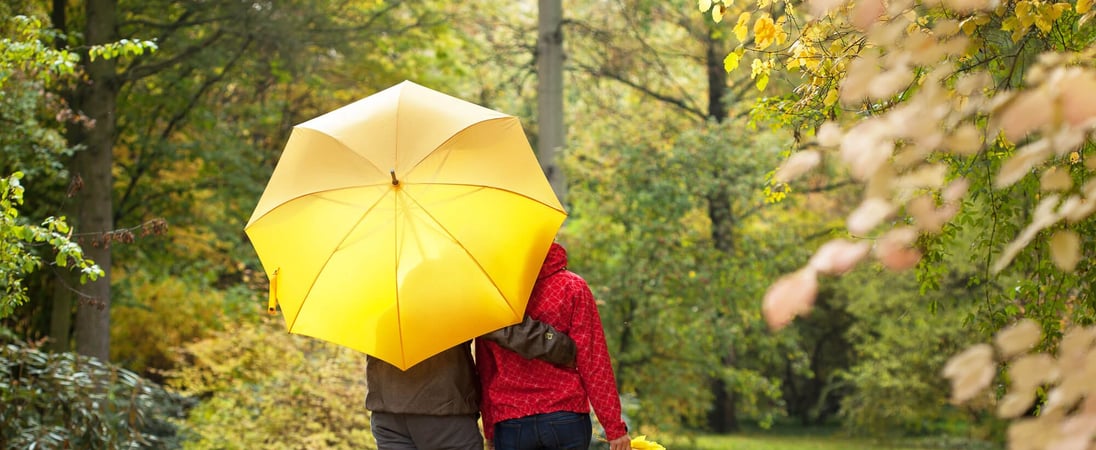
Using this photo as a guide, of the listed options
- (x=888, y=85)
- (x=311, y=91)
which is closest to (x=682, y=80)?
(x=311, y=91)

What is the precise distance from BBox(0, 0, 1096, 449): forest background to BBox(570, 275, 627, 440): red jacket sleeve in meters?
0.97

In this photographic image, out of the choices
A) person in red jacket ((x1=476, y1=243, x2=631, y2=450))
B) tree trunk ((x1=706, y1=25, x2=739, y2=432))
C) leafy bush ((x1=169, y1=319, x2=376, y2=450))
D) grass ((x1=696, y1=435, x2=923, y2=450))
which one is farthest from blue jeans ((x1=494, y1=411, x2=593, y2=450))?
grass ((x1=696, y1=435, x2=923, y2=450))

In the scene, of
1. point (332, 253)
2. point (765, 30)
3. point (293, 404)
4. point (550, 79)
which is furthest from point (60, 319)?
point (765, 30)

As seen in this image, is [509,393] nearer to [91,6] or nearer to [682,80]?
[91,6]

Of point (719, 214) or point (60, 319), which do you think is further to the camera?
point (719, 214)

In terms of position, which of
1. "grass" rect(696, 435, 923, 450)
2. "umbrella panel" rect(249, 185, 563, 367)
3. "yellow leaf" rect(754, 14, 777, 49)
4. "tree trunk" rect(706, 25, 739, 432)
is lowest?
"umbrella panel" rect(249, 185, 563, 367)

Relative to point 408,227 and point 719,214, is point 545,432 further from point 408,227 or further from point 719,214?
point 719,214

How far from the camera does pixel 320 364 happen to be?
8.06 meters

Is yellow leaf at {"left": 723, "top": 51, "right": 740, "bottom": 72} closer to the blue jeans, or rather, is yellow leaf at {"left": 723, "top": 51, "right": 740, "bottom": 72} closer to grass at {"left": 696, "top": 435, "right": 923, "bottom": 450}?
the blue jeans

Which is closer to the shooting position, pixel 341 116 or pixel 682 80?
pixel 341 116

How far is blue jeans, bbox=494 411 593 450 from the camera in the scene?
3480 millimetres

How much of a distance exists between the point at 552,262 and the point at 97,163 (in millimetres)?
7578

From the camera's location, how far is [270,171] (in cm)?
1247

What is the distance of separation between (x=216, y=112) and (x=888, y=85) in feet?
42.3
